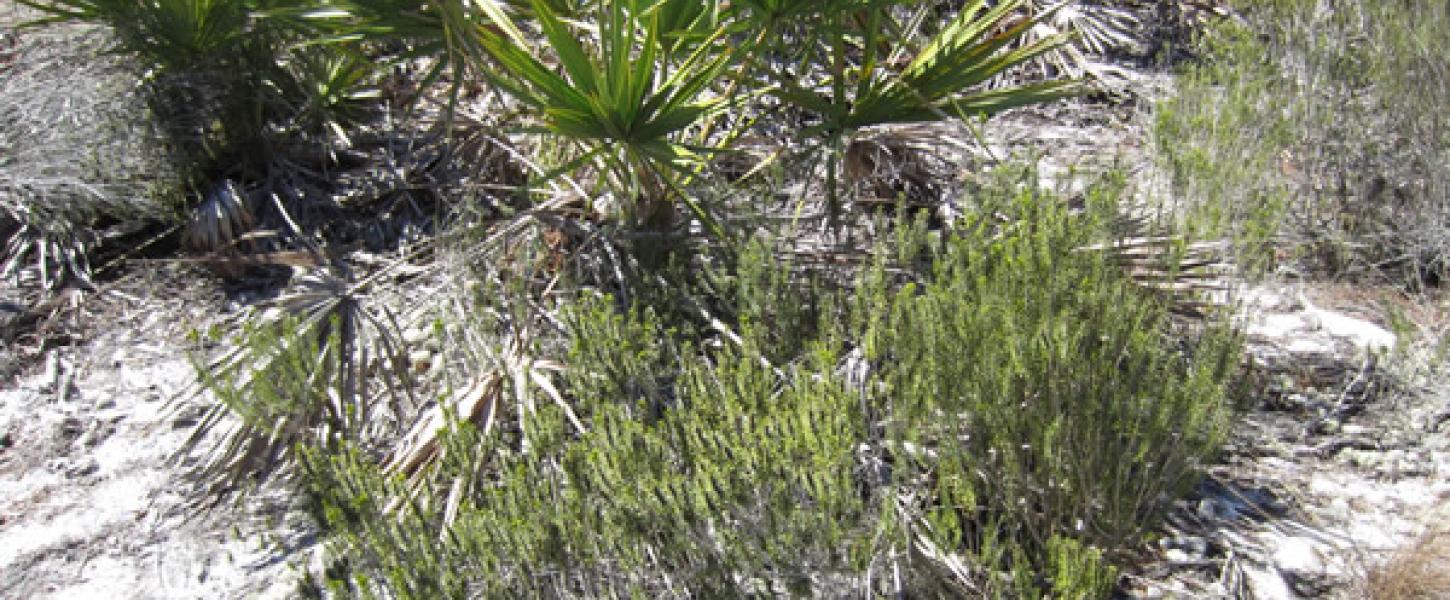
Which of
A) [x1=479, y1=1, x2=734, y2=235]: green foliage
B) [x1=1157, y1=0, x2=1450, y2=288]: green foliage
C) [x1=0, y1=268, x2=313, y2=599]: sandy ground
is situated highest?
[x1=479, y1=1, x2=734, y2=235]: green foliage

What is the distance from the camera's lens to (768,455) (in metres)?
2.68

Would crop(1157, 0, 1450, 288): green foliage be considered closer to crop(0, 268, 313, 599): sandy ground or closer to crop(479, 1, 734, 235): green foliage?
crop(479, 1, 734, 235): green foliage

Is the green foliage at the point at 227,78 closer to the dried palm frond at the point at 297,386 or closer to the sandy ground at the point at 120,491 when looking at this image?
the sandy ground at the point at 120,491

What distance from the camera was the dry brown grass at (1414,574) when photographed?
8.77ft

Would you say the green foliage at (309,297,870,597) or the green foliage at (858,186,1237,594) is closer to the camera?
the green foliage at (309,297,870,597)

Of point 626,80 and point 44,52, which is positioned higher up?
point 44,52

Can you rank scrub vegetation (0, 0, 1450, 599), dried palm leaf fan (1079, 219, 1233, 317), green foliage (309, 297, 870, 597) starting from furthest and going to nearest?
dried palm leaf fan (1079, 219, 1233, 317) < scrub vegetation (0, 0, 1450, 599) < green foliage (309, 297, 870, 597)

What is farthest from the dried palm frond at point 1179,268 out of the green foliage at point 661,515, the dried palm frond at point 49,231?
the dried palm frond at point 49,231

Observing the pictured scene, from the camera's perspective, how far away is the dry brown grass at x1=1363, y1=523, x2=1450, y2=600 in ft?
8.77

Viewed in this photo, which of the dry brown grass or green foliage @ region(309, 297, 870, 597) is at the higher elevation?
green foliage @ region(309, 297, 870, 597)

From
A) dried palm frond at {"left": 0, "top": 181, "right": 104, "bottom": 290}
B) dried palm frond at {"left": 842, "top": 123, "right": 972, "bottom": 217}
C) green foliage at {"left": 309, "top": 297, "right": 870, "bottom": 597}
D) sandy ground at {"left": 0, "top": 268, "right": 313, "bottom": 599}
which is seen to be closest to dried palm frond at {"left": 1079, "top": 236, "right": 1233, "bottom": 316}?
dried palm frond at {"left": 842, "top": 123, "right": 972, "bottom": 217}

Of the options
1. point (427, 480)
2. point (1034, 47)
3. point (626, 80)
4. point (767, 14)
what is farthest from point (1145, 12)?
point (427, 480)

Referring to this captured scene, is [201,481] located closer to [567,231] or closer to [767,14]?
[567,231]

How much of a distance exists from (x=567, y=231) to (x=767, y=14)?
39.5 inches
